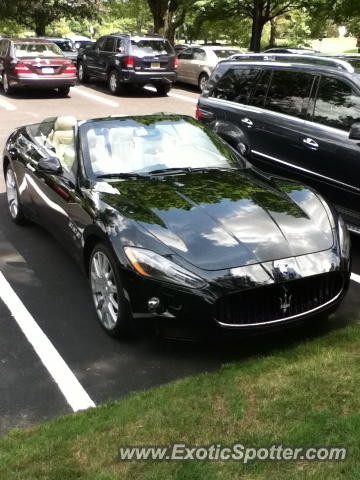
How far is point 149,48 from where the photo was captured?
18.9 m

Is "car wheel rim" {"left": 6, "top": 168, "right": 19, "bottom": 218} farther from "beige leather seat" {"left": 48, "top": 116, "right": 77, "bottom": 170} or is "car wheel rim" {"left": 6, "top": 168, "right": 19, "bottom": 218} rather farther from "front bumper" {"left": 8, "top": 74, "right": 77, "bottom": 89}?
"front bumper" {"left": 8, "top": 74, "right": 77, "bottom": 89}

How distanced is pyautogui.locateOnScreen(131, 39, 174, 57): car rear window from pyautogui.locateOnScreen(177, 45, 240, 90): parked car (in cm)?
162

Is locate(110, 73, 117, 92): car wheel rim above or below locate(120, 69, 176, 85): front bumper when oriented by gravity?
below

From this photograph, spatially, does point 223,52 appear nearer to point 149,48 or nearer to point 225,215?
point 149,48

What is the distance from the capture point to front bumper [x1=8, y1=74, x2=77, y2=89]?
17.8 metres

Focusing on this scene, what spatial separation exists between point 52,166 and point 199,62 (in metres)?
16.1

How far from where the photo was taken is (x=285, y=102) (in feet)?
23.0

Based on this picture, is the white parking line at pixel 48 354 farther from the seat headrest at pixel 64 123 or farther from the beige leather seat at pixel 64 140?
the seat headrest at pixel 64 123

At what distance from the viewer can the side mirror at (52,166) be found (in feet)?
17.8

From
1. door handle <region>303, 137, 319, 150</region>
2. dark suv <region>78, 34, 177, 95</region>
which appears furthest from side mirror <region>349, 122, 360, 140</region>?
dark suv <region>78, 34, 177, 95</region>

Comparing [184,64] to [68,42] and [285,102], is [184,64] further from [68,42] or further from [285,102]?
[285,102]

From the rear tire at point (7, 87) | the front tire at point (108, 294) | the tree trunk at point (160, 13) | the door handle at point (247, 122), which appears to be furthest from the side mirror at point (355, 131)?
the tree trunk at point (160, 13)

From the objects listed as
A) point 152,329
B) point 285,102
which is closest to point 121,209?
point 152,329

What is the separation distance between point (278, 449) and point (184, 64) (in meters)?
19.5
